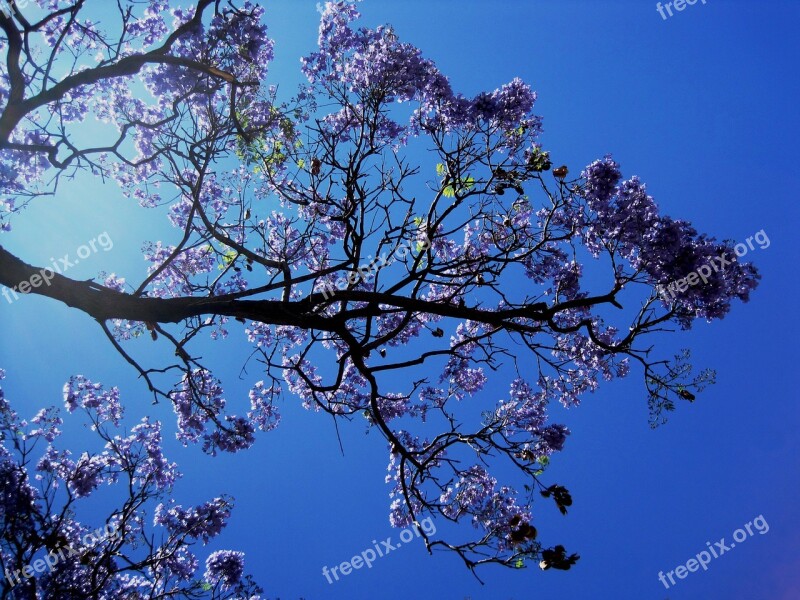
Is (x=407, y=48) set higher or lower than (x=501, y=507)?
higher

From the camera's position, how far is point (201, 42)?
741 centimetres

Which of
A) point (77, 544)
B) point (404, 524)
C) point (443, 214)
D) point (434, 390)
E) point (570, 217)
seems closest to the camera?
point (443, 214)

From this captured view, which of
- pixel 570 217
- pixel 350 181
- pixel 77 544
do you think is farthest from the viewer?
pixel 570 217

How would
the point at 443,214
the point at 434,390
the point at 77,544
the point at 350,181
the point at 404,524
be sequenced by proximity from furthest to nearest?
the point at 434,390
the point at 404,524
the point at 77,544
the point at 443,214
the point at 350,181

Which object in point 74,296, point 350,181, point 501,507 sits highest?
point 350,181

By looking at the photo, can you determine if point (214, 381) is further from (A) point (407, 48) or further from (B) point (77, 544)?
(A) point (407, 48)

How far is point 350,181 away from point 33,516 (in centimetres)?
667

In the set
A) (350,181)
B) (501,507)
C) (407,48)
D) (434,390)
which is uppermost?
(407,48)

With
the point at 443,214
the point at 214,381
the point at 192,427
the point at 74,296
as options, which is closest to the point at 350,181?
the point at 443,214

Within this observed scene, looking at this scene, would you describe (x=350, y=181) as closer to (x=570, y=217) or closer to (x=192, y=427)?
(x=570, y=217)

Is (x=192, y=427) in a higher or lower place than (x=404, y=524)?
higher

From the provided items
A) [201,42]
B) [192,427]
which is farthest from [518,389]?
[201,42]

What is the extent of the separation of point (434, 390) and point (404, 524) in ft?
8.17

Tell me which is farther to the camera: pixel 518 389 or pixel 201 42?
pixel 518 389
